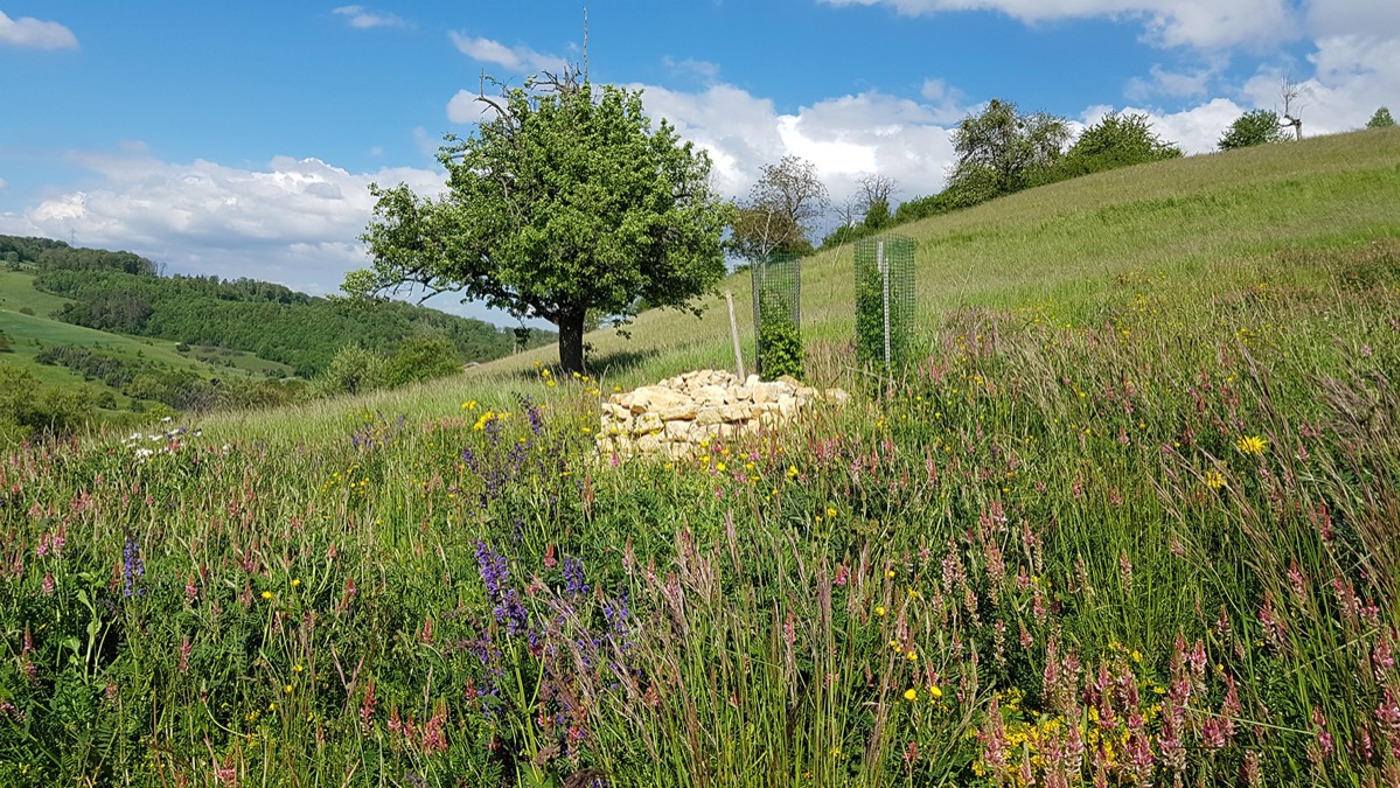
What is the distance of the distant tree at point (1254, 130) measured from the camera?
64.2 metres

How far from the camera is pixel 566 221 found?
14609 mm

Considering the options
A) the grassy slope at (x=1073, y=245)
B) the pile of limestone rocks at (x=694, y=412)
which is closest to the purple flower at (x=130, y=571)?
the pile of limestone rocks at (x=694, y=412)

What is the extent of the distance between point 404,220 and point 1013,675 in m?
16.8

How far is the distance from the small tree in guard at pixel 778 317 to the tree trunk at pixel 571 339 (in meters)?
6.10

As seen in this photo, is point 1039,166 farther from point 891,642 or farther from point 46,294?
point 46,294

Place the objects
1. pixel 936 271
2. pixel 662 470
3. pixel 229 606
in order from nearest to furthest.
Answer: pixel 229 606, pixel 662 470, pixel 936 271

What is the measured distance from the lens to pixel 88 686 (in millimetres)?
2498

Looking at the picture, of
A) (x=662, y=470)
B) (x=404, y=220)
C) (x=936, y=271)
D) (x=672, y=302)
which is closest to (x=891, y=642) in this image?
(x=662, y=470)

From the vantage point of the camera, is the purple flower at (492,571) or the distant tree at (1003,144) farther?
the distant tree at (1003,144)

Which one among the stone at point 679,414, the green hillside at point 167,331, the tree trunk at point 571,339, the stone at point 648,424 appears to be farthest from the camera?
the green hillside at point 167,331

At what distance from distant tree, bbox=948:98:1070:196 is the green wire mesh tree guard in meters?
57.0

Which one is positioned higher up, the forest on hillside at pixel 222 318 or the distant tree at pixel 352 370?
the forest on hillside at pixel 222 318

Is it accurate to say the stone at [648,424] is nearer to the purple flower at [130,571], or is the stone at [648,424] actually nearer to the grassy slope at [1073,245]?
the grassy slope at [1073,245]

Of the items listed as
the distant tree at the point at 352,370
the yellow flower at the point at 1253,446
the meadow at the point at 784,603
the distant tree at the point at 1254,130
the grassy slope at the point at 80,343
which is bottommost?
the meadow at the point at 784,603
